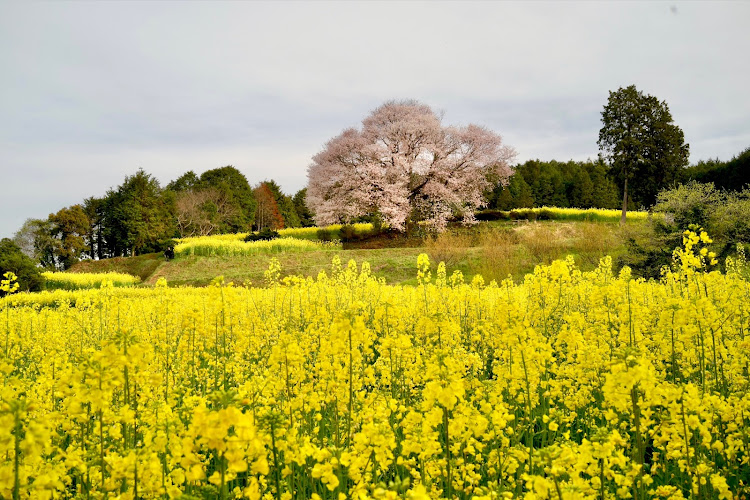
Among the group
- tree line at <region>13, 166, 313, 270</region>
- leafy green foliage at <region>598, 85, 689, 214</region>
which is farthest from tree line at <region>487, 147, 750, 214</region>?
tree line at <region>13, 166, 313, 270</region>

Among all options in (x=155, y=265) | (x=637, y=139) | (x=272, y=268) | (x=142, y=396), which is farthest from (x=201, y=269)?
(x=637, y=139)

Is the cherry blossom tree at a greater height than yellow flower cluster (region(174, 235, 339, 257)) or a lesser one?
greater

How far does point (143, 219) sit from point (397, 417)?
4153 cm

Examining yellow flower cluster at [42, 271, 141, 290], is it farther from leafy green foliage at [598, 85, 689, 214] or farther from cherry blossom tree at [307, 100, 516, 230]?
leafy green foliage at [598, 85, 689, 214]

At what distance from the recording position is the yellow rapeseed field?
229cm

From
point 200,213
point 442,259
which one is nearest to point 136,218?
point 200,213

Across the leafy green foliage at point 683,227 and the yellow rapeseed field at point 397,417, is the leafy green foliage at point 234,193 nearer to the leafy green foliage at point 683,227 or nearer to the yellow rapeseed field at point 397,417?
the leafy green foliage at point 683,227

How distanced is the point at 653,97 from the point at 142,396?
40185 millimetres

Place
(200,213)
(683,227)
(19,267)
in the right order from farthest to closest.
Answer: (200,213), (19,267), (683,227)

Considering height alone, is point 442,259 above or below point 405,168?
below

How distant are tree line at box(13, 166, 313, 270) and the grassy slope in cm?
1328

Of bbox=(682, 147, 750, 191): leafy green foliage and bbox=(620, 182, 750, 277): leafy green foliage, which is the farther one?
bbox=(682, 147, 750, 191): leafy green foliage

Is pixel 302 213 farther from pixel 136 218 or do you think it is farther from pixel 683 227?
pixel 683 227

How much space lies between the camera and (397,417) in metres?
3.88
